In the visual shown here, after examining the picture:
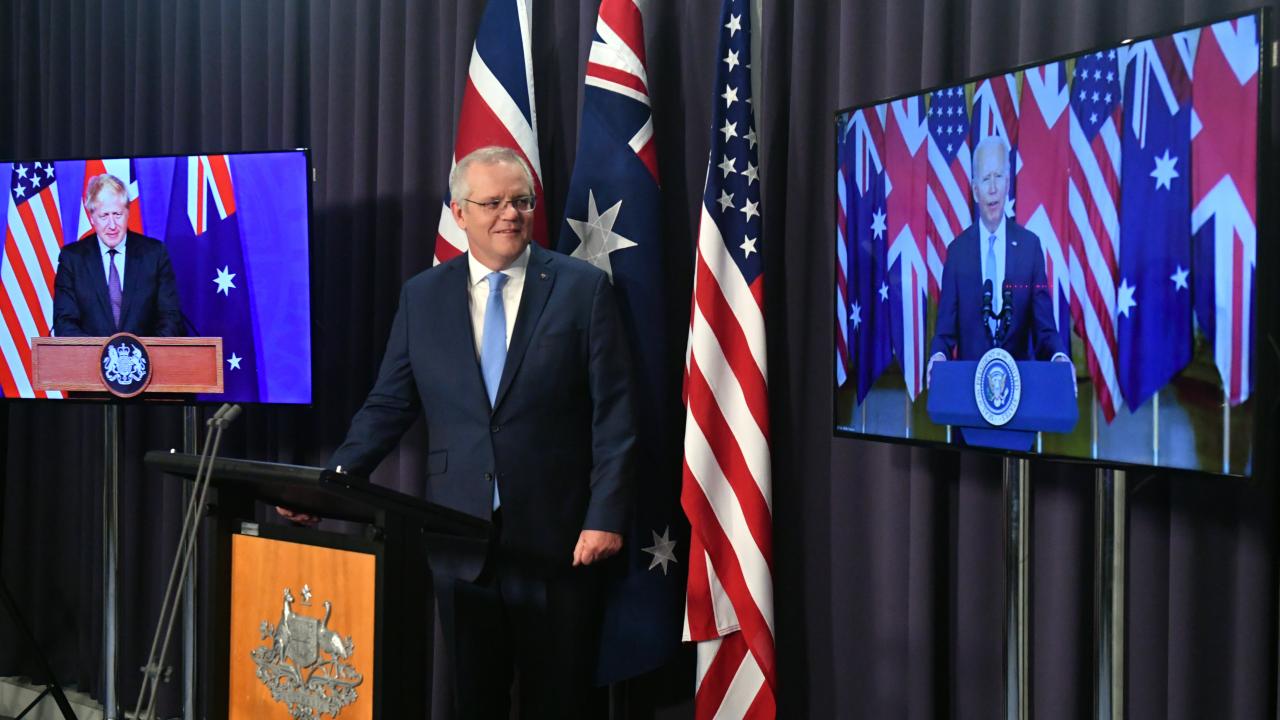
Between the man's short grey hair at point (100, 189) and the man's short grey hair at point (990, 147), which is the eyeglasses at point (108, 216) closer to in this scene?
the man's short grey hair at point (100, 189)

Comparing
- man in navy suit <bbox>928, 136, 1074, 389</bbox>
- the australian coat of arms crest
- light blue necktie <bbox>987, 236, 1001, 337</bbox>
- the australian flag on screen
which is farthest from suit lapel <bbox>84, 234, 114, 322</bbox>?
light blue necktie <bbox>987, 236, 1001, 337</bbox>

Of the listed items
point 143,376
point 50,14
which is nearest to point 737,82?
point 143,376

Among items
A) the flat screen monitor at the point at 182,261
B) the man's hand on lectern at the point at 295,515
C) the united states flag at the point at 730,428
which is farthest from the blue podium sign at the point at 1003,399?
the flat screen monitor at the point at 182,261

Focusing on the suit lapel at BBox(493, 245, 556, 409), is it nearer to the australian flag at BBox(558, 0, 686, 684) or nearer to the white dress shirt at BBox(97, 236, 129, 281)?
the australian flag at BBox(558, 0, 686, 684)

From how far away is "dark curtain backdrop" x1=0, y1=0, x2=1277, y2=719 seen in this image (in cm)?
219

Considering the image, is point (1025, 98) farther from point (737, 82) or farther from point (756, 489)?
point (756, 489)

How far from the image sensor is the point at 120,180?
3.16 metres

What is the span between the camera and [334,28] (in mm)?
3559

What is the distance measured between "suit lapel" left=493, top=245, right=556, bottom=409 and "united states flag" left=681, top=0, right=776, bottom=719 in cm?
39

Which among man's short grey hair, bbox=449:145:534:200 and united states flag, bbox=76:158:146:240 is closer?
man's short grey hair, bbox=449:145:534:200

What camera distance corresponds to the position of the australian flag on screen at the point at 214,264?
→ 309 centimetres

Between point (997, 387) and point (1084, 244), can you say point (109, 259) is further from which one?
point (1084, 244)

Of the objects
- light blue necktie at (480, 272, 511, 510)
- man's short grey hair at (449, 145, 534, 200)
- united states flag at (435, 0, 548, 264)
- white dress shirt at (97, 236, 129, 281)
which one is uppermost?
→ united states flag at (435, 0, 548, 264)

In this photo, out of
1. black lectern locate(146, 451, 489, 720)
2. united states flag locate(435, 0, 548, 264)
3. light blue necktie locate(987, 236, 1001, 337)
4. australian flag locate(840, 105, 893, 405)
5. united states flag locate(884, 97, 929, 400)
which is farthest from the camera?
united states flag locate(435, 0, 548, 264)
